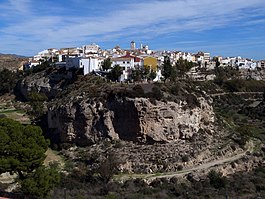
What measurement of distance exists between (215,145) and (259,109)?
26.9 m

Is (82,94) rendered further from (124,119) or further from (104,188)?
(104,188)

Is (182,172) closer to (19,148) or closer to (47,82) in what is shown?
(19,148)

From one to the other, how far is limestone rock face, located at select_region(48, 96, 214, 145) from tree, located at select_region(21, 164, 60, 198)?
1762cm

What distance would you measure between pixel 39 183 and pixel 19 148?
97.2 inches

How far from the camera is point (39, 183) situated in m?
20.0

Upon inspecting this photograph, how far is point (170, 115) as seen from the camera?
3841cm

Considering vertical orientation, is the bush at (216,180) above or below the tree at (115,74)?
below

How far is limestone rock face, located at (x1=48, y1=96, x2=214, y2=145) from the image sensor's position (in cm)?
3766

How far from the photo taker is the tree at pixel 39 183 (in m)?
19.7

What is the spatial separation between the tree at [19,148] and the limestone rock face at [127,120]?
640 inches

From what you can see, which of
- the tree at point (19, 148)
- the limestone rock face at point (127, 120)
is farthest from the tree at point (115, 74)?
the tree at point (19, 148)

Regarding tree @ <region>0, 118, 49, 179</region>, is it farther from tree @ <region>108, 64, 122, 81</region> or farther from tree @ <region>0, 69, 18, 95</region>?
tree @ <region>0, 69, 18, 95</region>

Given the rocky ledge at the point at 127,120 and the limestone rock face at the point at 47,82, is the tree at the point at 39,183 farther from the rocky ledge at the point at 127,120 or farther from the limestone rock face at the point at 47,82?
the limestone rock face at the point at 47,82

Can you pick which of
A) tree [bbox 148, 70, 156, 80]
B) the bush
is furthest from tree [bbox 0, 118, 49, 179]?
tree [bbox 148, 70, 156, 80]
